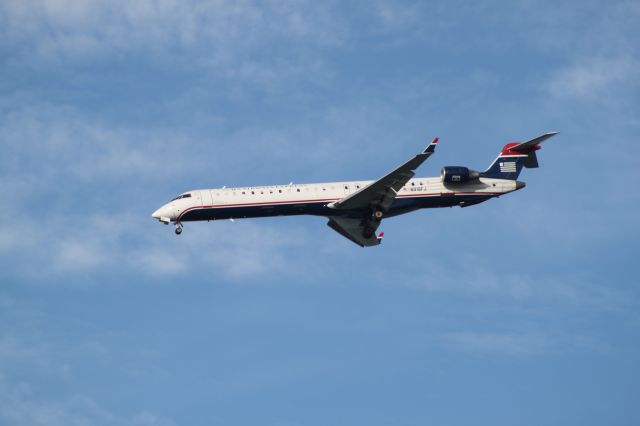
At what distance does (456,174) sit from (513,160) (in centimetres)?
454

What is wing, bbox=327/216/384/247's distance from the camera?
186 ft

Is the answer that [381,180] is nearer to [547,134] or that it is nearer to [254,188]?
[254,188]

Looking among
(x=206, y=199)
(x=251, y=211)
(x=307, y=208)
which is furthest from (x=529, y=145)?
(x=206, y=199)

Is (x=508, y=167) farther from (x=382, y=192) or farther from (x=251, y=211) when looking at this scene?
(x=251, y=211)

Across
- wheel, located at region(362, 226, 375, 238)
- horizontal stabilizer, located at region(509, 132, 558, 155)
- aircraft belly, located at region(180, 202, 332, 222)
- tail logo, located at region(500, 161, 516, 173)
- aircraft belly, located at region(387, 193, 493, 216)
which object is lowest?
wheel, located at region(362, 226, 375, 238)

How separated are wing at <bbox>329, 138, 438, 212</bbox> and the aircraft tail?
6.65 m

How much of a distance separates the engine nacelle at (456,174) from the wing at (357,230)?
4.61 m

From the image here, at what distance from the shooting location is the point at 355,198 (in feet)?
177

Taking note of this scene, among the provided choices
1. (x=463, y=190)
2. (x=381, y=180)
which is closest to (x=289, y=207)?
(x=381, y=180)

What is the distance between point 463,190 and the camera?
56.0 metres

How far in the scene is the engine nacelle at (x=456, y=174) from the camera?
55.5 m

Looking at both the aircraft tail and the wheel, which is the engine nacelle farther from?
the wheel

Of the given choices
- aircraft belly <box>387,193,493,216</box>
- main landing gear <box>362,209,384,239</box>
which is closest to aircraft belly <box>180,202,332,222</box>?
main landing gear <box>362,209,384,239</box>

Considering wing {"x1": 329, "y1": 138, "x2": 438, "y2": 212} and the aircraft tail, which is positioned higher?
the aircraft tail
